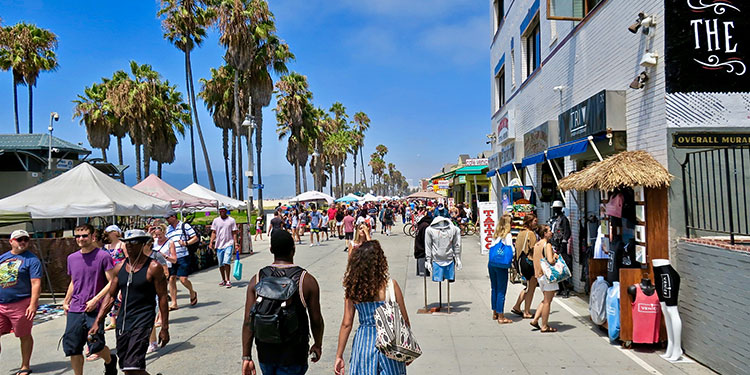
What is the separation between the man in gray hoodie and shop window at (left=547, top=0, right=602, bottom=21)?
4.73 m

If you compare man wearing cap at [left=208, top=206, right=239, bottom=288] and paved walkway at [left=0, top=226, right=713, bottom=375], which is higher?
man wearing cap at [left=208, top=206, right=239, bottom=288]

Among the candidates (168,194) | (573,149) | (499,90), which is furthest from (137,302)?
(499,90)

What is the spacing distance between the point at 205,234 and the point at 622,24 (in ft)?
44.3

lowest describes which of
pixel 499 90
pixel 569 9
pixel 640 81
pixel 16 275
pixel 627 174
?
pixel 16 275

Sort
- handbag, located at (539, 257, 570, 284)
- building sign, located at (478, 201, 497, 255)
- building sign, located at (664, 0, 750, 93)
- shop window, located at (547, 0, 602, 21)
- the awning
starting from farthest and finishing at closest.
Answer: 1. the awning
2. building sign, located at (478, 201, 497, 255)
3. shop window, located at (547, 0, 602, 21)
4. handbag, located at (539, 257, 570, 284)
5. building sign, located at (664, 0, 750, 93)

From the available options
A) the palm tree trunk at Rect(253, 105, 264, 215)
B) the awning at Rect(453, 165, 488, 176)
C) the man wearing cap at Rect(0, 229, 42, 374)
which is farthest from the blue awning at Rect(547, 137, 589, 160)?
the palm tree trunk at Rect(253, 105, 264, 215)

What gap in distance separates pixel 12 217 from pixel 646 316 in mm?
11828

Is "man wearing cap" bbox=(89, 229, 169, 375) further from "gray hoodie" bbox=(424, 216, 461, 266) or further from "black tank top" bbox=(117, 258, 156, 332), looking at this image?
"gray hoodie" bbox=(424, 216, 461, 266)

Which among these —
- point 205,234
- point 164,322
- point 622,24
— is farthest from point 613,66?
point 205,234

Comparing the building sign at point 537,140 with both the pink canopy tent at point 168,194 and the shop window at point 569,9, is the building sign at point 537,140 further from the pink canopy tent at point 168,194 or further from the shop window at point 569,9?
the pink canopy tent at point 168,194

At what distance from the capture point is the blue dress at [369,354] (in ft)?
10.9

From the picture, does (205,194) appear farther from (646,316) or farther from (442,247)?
(646,316)

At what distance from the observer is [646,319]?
5883mm

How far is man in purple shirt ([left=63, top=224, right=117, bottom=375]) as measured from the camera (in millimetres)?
4798
